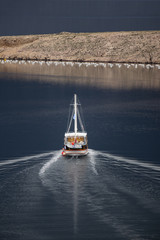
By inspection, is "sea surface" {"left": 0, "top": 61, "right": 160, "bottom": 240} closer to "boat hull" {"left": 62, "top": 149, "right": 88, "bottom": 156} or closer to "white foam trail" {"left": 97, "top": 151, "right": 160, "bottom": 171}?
"white foam trail" {"left": 97, "top": 151, "right": 160, "bottom": 171}

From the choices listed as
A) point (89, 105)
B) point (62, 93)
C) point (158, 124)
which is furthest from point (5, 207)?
point (62, 93)

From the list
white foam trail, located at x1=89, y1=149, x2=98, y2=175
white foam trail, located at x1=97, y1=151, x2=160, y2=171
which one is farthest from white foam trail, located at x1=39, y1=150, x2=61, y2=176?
white foam trail, located at x1=97, y1=151, x2=160, y2=171

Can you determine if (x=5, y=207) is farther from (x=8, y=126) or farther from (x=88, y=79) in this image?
(x=88, y=79)

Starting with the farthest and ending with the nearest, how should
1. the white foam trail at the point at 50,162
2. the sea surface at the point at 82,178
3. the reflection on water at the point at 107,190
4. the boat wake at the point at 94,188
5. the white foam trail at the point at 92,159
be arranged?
the white foam trail at the point at 92,159, the white foam trail at the point at 50,162, the boat wake at the point at 94,188, the reflection on water at the point at 107,190, the sea surface at the point at 82,178

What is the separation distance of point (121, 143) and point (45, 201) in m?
21.3

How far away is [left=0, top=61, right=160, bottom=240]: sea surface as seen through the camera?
28953mm

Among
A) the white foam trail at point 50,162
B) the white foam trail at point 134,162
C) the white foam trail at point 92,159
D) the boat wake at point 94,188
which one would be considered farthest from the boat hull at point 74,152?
the white foam trail at point 134,162

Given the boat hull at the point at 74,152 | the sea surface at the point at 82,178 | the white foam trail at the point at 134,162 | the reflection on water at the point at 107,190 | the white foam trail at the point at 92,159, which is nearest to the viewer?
the sea surface at the point at 82,178

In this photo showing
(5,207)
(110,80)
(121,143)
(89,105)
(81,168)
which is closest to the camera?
(5,207)

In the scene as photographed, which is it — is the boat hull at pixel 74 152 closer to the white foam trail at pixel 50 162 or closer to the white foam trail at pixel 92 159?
the white foam trail at pixel 92 159

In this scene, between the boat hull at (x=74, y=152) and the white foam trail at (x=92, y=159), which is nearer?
the white foam trail at (x=92, y=159)

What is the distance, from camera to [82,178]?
125ft

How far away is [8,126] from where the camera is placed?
62.3m

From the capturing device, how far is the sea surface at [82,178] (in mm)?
28953
